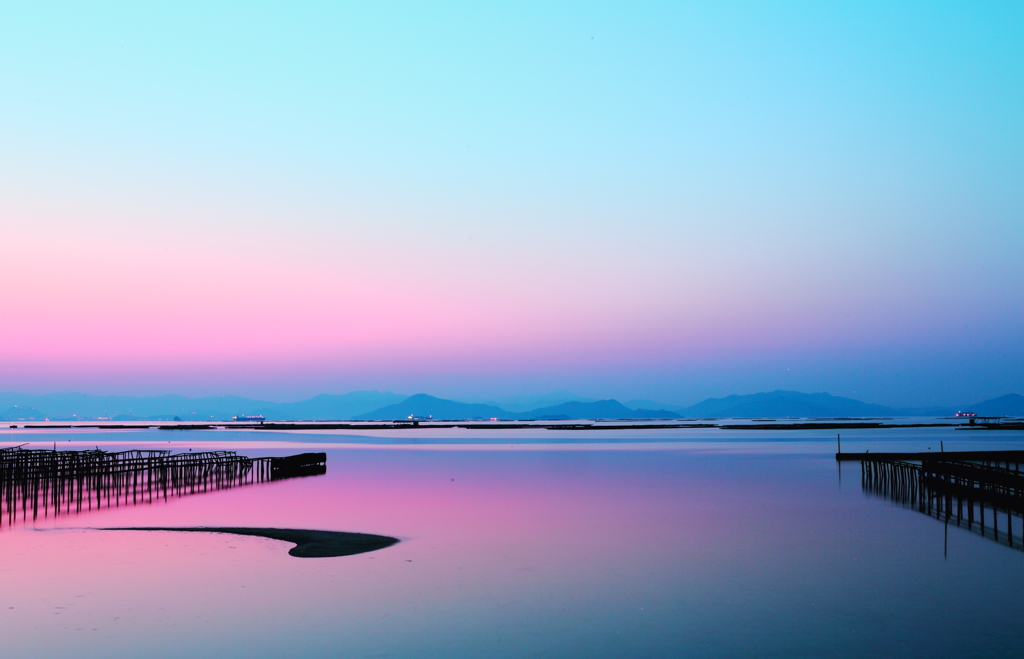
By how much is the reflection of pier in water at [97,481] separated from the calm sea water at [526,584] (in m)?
2.83

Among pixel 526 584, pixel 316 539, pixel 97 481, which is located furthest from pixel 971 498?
pixel 97 481

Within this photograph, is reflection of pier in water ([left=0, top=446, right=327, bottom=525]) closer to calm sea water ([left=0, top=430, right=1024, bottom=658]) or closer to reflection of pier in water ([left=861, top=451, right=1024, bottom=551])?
calm sea water ([left=0, top=430, right=1024, bottom=658])

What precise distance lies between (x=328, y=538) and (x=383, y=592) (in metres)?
8.11

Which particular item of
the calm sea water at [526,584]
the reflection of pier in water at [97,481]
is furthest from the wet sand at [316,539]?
the reflection of pier in water at [97,481]

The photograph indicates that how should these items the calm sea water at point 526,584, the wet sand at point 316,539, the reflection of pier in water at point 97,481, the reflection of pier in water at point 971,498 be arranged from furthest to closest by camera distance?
the reflection of pier in water at point 97,481, the reflection of pier in water at point 971,498, the wet sand at point 316,539, the calm sea water at point 526,584

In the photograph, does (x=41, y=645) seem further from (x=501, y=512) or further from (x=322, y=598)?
(x=501, y=512)

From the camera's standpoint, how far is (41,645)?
540 inches

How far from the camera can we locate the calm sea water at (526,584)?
14.0 m

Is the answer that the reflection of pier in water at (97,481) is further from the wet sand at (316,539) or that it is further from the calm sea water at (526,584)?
the wet sand at (316,539)

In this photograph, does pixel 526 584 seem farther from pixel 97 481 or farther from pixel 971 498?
pixel 97 481

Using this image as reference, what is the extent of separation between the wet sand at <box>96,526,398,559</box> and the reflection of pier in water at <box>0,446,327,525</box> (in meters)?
7.76

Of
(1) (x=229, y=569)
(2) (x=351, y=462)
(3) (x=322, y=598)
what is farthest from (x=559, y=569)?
(2) (x=351, y=462)

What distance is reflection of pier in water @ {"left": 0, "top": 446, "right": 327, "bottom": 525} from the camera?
33.5 m

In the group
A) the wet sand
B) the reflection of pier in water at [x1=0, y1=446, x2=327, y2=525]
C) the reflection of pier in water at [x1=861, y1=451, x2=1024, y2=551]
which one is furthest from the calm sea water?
the reflection of pier in water at [x1=0, y1=446, x2=327, y2=525]
